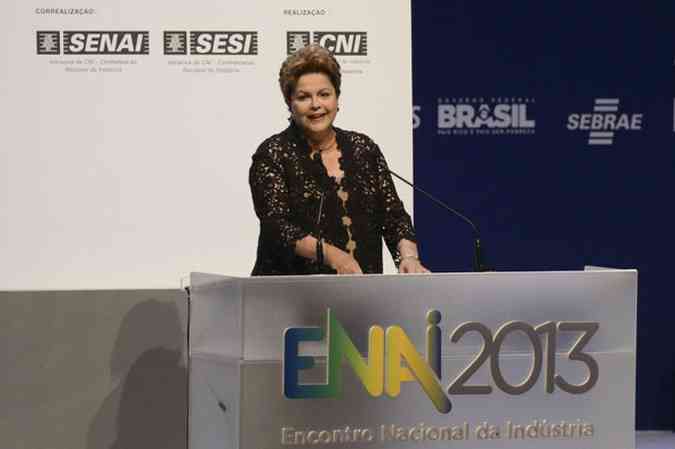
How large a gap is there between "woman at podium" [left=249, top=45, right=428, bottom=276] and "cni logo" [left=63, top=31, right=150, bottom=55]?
52 cm

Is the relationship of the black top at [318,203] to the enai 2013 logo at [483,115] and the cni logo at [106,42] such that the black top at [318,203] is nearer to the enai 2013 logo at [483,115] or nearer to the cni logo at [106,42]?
the cni logo at [106,42]

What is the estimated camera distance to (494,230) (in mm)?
5957

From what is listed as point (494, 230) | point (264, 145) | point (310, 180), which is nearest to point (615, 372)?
point (310, 180)

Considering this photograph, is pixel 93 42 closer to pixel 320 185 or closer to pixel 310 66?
pixel 310 66

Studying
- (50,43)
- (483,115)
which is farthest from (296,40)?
(483,115)

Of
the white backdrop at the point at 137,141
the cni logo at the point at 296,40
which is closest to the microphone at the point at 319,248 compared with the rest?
the white backdrop at the point at 137,141

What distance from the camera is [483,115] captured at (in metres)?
5.90

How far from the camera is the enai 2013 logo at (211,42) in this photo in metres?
3.93

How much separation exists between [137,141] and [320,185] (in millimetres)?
711

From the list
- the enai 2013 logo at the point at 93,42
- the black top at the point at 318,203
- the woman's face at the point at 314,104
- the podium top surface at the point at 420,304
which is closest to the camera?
the podium top surface at the point at 420,304

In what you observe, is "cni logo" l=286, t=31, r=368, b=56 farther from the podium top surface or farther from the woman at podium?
the podium top surface

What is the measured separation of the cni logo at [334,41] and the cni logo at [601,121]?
2260 millimetres

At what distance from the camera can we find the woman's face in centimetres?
379

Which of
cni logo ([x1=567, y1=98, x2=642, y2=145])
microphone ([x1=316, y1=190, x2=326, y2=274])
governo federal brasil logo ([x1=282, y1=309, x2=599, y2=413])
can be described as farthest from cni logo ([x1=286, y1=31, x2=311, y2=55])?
cni logo ([x1=567, y1=98, x2=642, y2=145])
